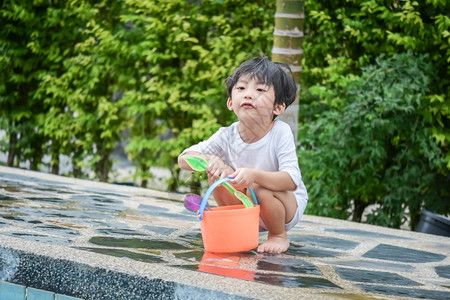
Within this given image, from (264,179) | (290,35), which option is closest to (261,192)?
(264,179)

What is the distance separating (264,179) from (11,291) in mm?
1321

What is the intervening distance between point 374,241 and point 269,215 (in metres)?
1.34

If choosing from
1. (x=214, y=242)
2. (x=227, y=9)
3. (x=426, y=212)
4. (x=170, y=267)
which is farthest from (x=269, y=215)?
(x=227, y=9)

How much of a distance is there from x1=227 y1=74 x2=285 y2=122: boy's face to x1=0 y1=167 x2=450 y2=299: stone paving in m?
0.68

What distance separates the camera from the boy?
407 centimetres

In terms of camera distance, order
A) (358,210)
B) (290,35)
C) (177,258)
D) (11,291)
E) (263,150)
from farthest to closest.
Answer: (358,210)
(290,35)
(263,150)
(177,258)
(11,291)

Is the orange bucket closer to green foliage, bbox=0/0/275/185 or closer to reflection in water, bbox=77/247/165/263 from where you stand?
reflection in water, bbox=77/247/165/263

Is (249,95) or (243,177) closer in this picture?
(243,177)

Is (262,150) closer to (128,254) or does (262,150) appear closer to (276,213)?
(276,213)

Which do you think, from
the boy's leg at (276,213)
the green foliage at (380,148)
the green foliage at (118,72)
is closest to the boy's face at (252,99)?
the boy's leg at (276,213)

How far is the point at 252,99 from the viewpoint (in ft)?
13.4

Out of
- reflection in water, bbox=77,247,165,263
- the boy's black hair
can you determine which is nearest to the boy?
the boy's black hair

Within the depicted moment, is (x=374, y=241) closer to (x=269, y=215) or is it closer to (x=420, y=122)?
(x=269, y=215)

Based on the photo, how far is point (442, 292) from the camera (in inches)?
142
